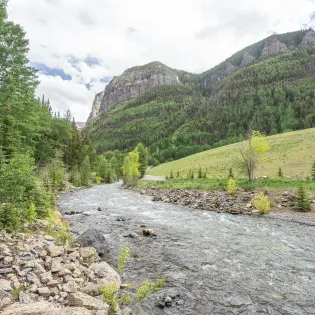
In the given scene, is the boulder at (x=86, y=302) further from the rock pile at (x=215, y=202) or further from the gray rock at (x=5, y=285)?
the rock pile at (x=215, y=202)

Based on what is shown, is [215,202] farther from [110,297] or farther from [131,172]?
[131,172]

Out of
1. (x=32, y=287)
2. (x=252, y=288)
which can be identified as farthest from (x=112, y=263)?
(x=252, y=288)

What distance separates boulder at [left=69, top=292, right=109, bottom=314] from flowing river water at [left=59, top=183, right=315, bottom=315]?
1.54 meters

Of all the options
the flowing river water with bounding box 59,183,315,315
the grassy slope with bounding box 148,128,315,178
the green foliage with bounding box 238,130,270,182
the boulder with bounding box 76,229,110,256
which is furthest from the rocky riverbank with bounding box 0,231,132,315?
the grassy slope with bounding box 148,128,315,178

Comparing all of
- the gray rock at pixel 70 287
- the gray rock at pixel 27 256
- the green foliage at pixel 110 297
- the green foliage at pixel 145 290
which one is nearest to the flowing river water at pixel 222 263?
the green foliage at pixel 145 290

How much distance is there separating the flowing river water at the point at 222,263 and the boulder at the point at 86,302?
1535mm

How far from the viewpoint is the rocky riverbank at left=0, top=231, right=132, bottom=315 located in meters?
6.93

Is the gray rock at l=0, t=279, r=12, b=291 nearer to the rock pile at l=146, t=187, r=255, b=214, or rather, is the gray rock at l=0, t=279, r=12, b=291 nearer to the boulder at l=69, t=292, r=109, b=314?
the boulder at l=69, t=292, r=109, b=314

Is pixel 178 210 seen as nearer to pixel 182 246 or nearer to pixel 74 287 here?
pixel 182 246

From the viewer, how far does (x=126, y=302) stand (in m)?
8.98

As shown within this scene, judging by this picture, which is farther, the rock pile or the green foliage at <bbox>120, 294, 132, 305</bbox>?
the rock pile

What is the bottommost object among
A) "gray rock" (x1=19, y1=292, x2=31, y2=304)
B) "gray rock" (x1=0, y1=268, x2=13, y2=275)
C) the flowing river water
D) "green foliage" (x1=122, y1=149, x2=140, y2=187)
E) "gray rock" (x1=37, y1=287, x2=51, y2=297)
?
the flowing river water

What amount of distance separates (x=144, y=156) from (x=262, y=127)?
352 ft

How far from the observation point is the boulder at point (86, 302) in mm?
7529
